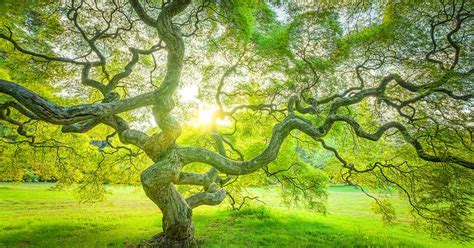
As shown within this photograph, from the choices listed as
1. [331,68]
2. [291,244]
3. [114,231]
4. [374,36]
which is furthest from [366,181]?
[114,231]

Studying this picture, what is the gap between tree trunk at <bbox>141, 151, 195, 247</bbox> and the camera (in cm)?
590

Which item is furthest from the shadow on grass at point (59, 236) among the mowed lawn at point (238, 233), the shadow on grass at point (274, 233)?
the shadow on grass at point (274, 233)

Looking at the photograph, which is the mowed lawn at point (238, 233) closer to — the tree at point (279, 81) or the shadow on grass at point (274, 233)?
the shadow on grass at point (274, 233)

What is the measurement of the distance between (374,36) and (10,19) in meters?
10.2

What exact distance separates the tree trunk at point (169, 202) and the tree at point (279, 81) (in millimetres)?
32

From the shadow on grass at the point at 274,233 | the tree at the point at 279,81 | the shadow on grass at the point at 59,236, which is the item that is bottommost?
the shadow on grass at the point at 59,236

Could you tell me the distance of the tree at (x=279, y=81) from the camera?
246 inches

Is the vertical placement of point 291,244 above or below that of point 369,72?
below

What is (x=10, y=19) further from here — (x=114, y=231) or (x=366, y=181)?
(x=366, y=181)

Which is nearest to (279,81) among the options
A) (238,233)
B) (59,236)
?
(238,233)

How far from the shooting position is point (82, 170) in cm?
1145

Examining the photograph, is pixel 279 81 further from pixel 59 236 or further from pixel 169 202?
pixel 59 236

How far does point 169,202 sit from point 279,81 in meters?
5.59

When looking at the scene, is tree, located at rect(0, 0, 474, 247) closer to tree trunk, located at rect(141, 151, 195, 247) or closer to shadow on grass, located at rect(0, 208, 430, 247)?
tree trunk, located at rect(141, 151, 195, 247)
